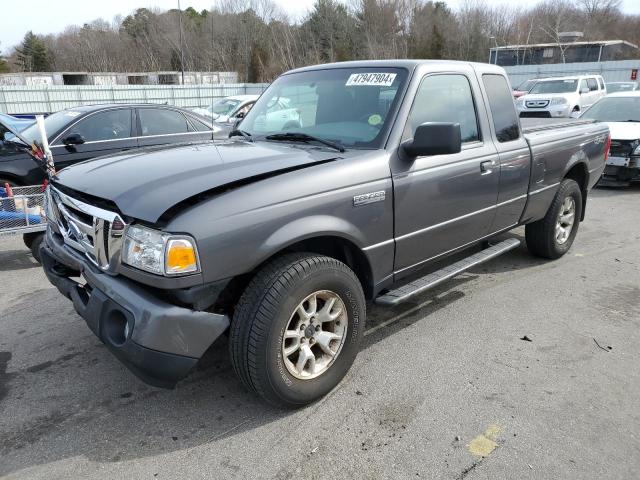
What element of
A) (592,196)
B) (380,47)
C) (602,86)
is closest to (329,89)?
(592,196)

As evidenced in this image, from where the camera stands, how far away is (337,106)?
3.63m

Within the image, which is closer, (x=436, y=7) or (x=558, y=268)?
(x=558, y=268)

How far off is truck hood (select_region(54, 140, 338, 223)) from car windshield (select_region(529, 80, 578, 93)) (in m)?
18.5

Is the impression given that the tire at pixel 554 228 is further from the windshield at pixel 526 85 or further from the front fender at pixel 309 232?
the windshield at pixel 526 85

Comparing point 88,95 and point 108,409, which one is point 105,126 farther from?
point 88,95

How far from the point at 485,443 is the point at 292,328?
117 centimetres

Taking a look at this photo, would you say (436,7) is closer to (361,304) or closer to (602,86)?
(602,86)

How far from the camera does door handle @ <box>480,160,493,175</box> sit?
154 inches

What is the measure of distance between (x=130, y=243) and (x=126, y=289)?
23 cm

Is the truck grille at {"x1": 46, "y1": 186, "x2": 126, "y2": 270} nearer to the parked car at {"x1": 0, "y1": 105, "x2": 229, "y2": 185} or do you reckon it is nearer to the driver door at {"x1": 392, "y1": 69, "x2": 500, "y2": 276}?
the driver door at {"x1": 392, "y1": 69, "x2": 500, "y2": 276}

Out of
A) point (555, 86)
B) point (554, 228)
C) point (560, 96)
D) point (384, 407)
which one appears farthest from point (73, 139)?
point (555, 86)

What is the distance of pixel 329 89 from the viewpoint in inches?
148

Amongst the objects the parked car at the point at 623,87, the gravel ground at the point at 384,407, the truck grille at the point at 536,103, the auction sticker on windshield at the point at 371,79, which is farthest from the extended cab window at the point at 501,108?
the parked car at the point at 623,87

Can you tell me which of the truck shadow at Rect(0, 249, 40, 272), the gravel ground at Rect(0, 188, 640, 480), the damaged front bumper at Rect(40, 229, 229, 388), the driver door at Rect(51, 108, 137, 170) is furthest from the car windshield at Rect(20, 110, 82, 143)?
the damaged front bumper at Rect(40, 229, 229, 388)
